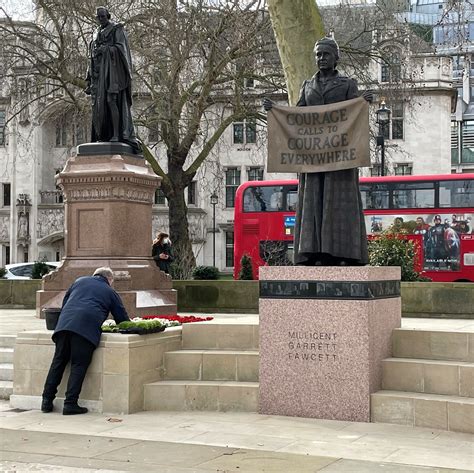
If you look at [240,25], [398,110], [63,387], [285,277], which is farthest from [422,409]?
[398,110]

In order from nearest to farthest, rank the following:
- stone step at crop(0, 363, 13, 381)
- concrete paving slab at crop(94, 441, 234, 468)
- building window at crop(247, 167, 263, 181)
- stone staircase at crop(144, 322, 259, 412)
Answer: concrete paving slab at crop(94, 441, 234, 468)
stone staircase at crop(144, 322, 259, 412)
stone step at crop(0, 363, 13, 381)
building window at crop(247, 167, 263, 181)

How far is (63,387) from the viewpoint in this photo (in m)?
10.4

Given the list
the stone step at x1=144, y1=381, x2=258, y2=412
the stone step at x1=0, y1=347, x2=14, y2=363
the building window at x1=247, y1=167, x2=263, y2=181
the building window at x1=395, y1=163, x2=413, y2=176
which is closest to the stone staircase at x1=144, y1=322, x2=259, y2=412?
the stone step at x1=144, y1=381, x2=258, y2=412

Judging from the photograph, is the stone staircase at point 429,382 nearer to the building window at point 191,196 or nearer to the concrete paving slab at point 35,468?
the concrete paving slab at point 35,468

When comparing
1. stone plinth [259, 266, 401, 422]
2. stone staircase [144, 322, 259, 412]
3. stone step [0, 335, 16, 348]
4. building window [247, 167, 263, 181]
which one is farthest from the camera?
building window [247, 167, 263, 181]

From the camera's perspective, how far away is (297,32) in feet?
61.5

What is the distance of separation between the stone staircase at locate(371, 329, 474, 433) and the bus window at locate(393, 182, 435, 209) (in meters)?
19.0

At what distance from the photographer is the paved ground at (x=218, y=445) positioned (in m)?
7.29

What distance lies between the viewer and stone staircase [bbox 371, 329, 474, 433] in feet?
29.1

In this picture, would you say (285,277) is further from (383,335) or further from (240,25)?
(240,25)

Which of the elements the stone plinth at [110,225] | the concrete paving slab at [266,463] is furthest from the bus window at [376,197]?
the concrete paving slab at [266,463]

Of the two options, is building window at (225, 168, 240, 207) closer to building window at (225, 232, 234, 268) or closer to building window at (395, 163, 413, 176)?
building window at (225, 232, 234, 268)

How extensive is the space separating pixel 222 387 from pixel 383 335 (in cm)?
198

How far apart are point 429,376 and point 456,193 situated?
19.6 metres
